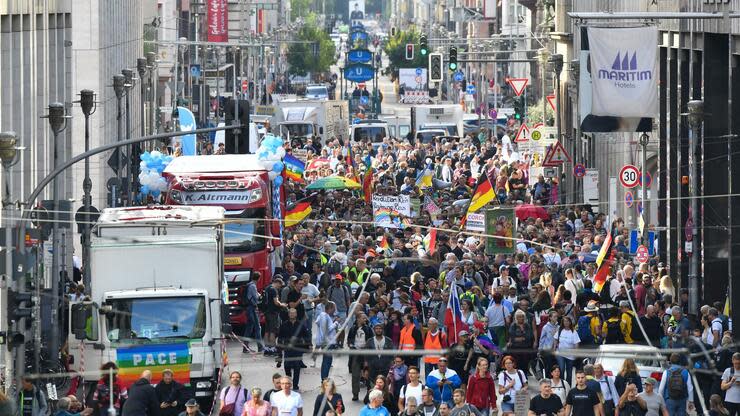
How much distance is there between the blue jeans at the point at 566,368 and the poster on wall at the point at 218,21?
9204 centimetres

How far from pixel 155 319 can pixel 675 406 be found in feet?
24.7

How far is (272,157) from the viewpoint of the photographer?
38750mm

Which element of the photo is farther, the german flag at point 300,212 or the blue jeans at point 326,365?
the german flag at point 300,212

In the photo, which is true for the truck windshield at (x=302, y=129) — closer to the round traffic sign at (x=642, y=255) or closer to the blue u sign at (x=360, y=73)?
the blue u sign at (x=360, y=73)

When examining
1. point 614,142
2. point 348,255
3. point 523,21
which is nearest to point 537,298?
point 348,255

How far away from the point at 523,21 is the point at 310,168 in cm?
5429

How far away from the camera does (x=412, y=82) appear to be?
13475 centimetres

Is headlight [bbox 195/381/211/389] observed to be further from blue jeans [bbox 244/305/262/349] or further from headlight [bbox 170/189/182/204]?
headlight [bbox 170/189/182/204]

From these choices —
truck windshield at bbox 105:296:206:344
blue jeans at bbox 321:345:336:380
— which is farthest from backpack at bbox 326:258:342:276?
truck windshield at bbox 105:296:206:344

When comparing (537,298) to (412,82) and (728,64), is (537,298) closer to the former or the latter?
(728,64)

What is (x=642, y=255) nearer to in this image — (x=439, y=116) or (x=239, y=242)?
(x=239, y=242)

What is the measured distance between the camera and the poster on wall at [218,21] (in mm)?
118950

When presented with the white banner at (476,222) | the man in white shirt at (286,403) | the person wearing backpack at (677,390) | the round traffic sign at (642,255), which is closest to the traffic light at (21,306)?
the man in white shirt at (286,403)

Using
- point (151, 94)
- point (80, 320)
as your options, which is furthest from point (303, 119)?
point (80, 320)
